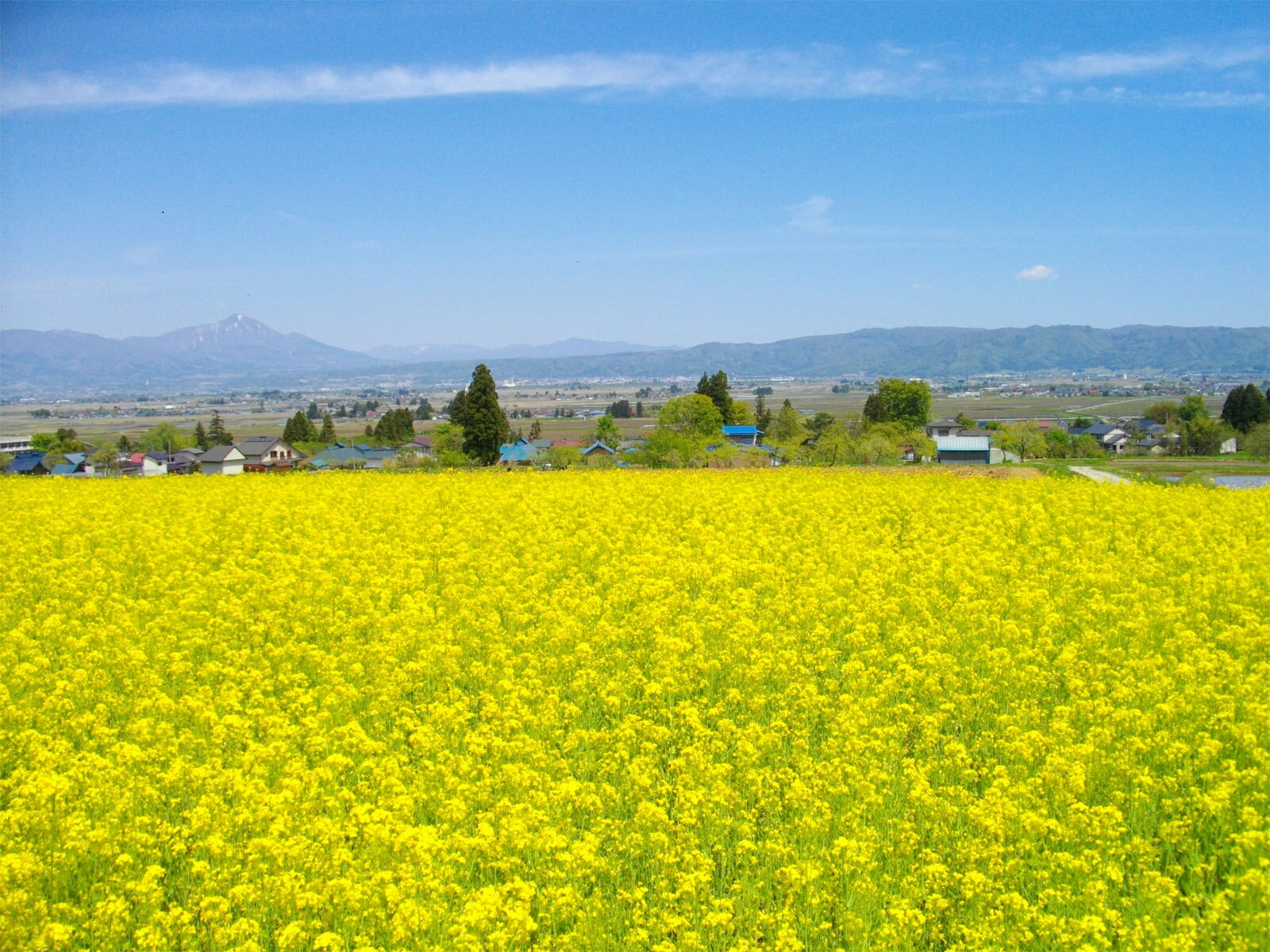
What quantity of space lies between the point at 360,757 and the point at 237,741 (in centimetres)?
114

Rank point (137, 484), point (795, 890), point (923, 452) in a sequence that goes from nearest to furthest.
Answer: point (795, 890) → point (137, 484) → point (923, 452)

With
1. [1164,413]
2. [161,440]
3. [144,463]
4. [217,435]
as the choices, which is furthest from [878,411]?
[161,440]

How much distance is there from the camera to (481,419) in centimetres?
5706

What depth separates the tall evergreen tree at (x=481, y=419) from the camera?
56906 mm

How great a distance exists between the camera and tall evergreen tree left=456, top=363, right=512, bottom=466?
56.9 meters

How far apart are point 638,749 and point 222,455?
67684 mm

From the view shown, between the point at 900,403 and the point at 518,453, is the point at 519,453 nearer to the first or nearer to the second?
the point at 518,453

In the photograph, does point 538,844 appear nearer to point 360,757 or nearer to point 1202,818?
point 360,757

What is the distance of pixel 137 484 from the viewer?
29281 mm

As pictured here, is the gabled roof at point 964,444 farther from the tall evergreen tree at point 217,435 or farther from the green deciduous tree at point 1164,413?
the tall evergreen tree at point 217,435

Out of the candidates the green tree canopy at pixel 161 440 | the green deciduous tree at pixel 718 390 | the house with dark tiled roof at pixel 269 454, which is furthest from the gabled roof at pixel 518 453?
the green tree canopy at pixel 161 440

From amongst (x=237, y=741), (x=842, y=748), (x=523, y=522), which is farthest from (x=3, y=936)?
(x=523, y=522)

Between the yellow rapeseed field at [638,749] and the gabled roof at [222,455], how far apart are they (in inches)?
2153

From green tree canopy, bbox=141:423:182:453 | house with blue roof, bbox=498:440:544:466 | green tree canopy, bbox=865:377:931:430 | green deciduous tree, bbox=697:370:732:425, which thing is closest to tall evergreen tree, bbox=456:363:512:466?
house with blue roof, bbox=498:440:544:466
